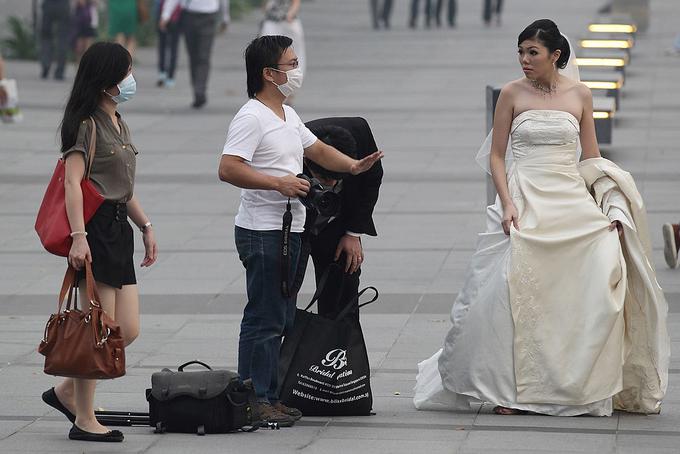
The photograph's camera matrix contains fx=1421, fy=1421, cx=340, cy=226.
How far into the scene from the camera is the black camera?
586 centimetres

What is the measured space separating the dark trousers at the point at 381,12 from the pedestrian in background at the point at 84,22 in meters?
10.6

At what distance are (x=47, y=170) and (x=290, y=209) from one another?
8616mm

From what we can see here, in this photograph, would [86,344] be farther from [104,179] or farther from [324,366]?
[324,366]

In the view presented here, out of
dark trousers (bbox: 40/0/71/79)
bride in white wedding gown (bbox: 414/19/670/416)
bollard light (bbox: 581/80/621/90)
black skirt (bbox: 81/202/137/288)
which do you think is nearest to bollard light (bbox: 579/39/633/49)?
bollard light (bbox: 581/80/621/90)

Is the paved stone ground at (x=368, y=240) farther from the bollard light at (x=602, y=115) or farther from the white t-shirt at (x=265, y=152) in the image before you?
the white t-shirt at (x=265, y=152)

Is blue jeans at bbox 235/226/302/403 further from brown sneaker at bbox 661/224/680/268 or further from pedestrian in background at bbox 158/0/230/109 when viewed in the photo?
pedestrian in background at bbox 158/0/230/109

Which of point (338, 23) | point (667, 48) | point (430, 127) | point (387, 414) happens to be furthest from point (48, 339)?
point (338, 23)

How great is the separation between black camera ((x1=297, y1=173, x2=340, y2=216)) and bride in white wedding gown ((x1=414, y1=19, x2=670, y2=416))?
0.88m

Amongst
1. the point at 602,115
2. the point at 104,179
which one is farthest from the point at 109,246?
the point at 602,115

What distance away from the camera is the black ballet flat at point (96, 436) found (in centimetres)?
578

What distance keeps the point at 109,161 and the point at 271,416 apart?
4.28ft

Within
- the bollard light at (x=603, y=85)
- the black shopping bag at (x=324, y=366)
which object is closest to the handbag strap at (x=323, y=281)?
the black shopping bag at (x=324, y=366)

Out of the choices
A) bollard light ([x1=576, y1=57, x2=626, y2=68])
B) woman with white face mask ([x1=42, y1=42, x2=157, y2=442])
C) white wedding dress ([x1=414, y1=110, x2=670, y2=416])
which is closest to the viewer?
woman with white face mask ([x1=42, y1=42, x2=157, y2=442])

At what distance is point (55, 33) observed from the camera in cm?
2242
